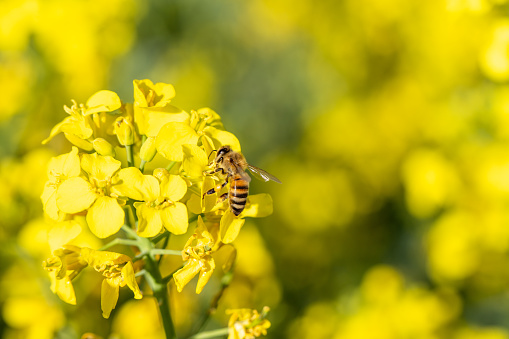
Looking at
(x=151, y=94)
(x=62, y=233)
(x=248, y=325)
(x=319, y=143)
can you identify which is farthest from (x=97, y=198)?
(x=319, y=143)

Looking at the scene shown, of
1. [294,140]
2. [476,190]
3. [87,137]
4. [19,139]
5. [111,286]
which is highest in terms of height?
[87,137]

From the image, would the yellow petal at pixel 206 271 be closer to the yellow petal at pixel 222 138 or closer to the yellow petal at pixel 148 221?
the yellow petal at pixel 148 221

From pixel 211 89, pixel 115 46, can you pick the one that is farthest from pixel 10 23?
pixel 211 89

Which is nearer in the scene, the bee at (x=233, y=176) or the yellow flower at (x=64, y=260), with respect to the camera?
the yellow flower at (x=64, y=260)

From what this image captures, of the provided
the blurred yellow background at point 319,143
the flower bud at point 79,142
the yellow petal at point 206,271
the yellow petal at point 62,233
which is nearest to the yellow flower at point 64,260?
the yellow petal at point 62,233

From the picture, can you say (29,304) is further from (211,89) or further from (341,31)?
(341,31)

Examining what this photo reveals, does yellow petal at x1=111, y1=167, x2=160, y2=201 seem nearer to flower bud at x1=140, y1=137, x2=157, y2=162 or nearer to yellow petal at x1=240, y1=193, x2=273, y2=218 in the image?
flower bud at x1=140, y1=137, x2=157, y2=162
